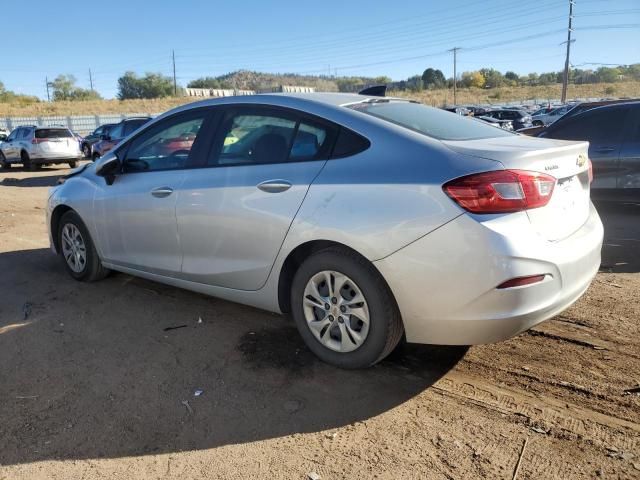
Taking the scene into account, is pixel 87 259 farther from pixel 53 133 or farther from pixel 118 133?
pixel 53 133

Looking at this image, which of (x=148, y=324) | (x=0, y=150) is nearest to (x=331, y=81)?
(x=0, y=150)

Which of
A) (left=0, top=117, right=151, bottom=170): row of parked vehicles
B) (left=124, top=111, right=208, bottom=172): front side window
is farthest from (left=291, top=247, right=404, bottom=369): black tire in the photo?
(left=0, top=117, right=151, bottom=170): row of parked vehicles

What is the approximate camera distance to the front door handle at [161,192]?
4234mm

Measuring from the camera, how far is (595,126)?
7957mm

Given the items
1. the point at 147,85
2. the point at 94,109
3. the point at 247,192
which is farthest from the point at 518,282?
the point at 147,85

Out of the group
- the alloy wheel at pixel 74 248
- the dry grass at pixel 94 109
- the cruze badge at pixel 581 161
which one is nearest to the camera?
the cruze badge at pixel 581 161

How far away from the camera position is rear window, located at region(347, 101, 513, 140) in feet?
11.3

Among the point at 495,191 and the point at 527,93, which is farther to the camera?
the point at 527,93

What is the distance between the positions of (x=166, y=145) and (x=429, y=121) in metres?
2.15

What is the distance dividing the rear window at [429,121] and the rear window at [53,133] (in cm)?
1799

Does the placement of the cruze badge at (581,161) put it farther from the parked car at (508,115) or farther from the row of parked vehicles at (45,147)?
the parked car at (508,115)

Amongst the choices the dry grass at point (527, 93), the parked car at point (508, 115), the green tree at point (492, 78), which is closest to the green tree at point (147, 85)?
the dry grass at point (527, 93)

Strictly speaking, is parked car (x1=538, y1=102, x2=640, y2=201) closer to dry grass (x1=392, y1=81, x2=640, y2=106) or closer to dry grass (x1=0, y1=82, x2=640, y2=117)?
dry grass (x1=0, y1=82, x2=640, y2=117)

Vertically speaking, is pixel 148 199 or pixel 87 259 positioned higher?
pixel 148 199
